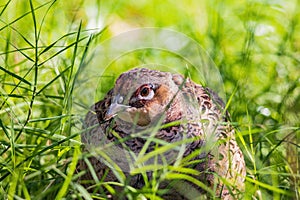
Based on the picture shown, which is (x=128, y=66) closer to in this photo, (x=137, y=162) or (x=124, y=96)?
(x=124, y=96)

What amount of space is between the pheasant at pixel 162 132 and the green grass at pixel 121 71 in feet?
0.24

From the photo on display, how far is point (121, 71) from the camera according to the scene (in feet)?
10.5

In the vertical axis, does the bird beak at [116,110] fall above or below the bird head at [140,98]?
below

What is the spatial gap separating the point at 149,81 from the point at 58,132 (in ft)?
1.28

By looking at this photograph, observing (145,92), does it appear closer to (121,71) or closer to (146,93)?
(146,93)

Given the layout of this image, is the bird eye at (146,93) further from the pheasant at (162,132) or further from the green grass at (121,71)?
the green grass at (121,71)

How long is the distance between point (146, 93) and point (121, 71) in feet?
3.62

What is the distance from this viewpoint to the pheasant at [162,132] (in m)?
2.05

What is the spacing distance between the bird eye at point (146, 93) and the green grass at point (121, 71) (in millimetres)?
209

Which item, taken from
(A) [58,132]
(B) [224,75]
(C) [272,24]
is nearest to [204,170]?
(A) [58,132]

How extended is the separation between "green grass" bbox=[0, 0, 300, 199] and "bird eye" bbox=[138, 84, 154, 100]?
21 centimetres

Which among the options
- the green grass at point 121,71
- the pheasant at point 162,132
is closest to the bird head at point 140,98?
the pheasant at point 162,132

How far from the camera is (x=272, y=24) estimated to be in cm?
371

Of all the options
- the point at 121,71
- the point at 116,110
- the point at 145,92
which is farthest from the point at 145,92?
the point at 121,71
